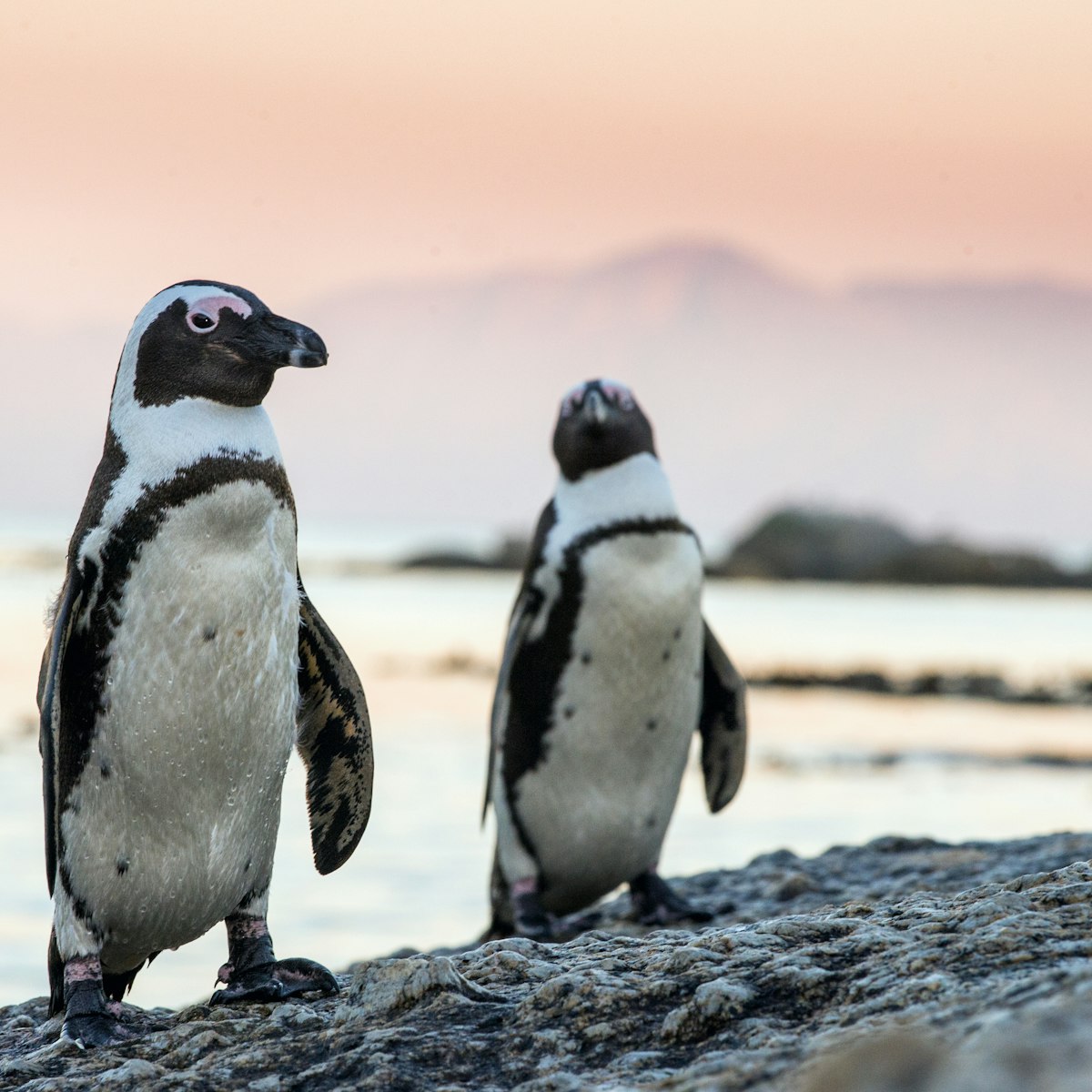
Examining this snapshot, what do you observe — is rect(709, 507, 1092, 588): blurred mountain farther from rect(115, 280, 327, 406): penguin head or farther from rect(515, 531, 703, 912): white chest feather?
rect(115, 280, 327, 406): penguin head

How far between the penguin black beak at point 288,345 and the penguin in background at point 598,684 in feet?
7.73

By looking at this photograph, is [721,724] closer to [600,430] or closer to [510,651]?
[510,651]

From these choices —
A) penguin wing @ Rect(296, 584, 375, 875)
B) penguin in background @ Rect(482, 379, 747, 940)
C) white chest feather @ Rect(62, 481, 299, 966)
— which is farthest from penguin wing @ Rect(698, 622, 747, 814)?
white chest feather @ Rect(62, 481, 299, 966)

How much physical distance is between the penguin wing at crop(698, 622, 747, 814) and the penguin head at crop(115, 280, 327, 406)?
3.15 m

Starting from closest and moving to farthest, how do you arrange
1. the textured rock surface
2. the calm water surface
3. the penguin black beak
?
the textured rock surface → the penguin black beak → the calm water surface

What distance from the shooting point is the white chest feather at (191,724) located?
11.3 feet

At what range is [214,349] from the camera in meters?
3.57

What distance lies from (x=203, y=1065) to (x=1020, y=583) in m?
41.1

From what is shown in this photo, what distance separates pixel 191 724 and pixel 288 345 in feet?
2.78

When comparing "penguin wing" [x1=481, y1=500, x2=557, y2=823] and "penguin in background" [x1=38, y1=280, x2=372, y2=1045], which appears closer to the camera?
"penguin in background" [x1=38, y1=280, x2=372, y2=1045]

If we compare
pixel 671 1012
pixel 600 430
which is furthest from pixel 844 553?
pixel 671 1012

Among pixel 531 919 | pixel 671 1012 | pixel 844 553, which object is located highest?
pixel 671 1012

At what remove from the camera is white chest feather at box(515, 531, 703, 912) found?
18.8ft

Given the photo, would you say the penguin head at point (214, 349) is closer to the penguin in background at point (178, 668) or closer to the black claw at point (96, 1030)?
the penguin in background at point (178, 668)
